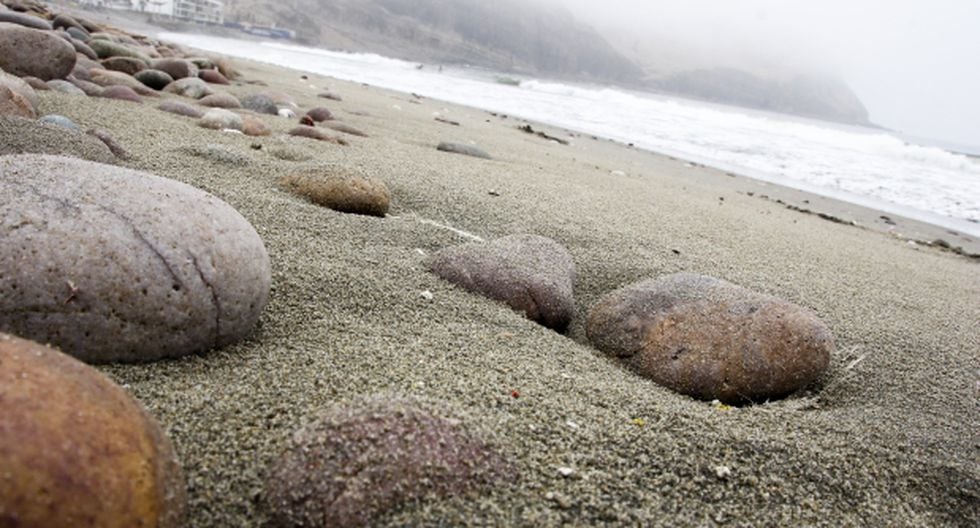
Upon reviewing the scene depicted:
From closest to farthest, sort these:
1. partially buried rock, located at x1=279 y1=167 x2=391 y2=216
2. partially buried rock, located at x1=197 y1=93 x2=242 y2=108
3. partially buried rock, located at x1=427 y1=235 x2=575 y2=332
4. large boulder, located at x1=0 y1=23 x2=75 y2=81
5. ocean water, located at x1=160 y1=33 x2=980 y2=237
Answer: partially buried rock, located at x1=427 y1=235 x2=575 y2=332 < partially buried rock, located at x1=279 y1=167 x2=391 y2=216 < large boulder, located at x1=0 y1=23 x2=75 y2=81 < partially buried rock, located at x1=197 y1=93 x2=242 y2=108 < ocean water, located at x1=160 y1=33 x2=980 y2=237

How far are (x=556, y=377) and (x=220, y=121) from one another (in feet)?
11.6

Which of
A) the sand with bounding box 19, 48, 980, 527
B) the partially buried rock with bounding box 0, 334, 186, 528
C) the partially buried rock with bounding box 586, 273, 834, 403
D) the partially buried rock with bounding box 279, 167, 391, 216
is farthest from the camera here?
the partially buried rock with bounding box 279, 167, 391, 216

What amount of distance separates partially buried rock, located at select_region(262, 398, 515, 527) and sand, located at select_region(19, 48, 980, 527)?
4 cm

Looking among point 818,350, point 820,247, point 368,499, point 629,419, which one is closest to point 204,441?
point 368,499

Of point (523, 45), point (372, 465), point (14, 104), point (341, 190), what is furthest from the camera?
point (523, 45)

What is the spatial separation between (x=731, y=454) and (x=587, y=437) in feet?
1.18

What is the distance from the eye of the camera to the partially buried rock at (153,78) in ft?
21.0

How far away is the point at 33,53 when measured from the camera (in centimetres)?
492

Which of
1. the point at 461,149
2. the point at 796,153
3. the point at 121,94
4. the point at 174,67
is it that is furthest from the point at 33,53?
the point at 796,153

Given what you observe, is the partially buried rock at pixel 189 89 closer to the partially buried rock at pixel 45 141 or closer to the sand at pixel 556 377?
the sand at pixel 556 377

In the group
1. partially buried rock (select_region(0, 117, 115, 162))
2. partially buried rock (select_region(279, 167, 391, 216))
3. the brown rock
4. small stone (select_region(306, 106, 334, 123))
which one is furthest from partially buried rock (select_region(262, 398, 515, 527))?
the brown rock

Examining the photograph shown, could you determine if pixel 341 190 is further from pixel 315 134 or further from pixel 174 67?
pixel 174 67

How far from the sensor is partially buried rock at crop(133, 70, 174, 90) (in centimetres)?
641

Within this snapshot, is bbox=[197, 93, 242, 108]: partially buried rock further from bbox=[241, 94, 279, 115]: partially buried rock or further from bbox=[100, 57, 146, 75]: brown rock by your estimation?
bbox=[100, 57, 146, 75]: brown rock
